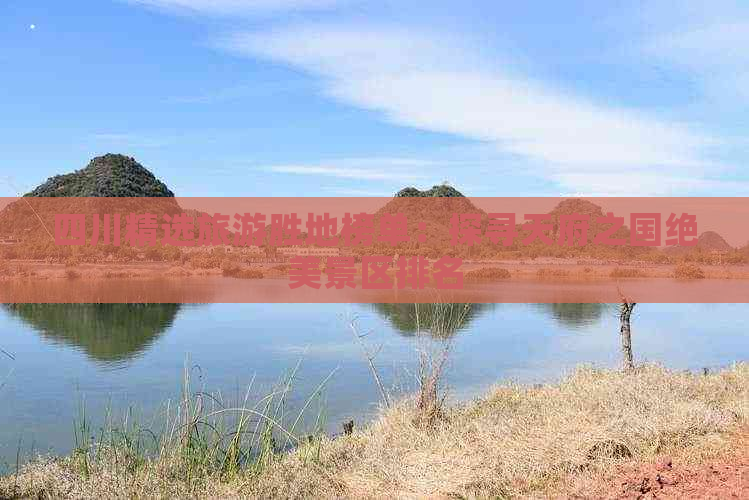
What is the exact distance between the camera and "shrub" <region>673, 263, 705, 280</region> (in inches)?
2382

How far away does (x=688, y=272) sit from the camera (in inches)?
2399

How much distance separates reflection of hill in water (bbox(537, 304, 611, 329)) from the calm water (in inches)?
5.6

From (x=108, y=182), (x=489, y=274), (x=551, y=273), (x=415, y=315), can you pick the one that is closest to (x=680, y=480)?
(x=415, y=315)

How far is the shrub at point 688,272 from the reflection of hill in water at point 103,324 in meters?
43.1

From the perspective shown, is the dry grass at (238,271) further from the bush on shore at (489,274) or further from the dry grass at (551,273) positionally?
the dry grass at (551,273)

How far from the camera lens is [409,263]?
6756 centimetres

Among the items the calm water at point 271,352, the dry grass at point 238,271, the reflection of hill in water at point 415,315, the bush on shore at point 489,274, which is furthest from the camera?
the bush on shore at point 489,274

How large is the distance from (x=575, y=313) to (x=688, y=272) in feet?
97.3

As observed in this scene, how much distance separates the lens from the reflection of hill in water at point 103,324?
25031 millimetres

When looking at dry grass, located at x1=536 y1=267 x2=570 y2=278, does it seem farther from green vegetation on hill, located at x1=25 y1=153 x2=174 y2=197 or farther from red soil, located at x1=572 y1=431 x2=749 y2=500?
green vegetation on hill, located at x1=25 y1=153 x2=174 y2=197

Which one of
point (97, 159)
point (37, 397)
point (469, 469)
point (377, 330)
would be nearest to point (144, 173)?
point (97, 159)

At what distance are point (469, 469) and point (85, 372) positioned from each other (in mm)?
15320

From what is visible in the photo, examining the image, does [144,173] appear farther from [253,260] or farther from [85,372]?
[85,372]

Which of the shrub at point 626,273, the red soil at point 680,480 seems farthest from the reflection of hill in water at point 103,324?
the shrub at point 626,273
